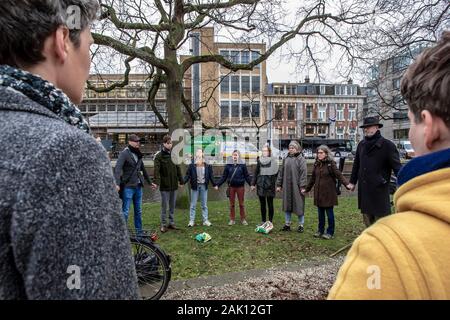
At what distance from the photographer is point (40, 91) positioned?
96 cm

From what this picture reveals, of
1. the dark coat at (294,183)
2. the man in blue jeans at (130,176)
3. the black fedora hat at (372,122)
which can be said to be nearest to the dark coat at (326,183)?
the dark coat at (294,183)

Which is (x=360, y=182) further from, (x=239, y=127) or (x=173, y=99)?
(x=239, y=127)

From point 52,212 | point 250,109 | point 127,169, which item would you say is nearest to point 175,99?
point 127,169

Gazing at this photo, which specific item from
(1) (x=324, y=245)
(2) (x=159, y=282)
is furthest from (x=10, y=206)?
(1) (x=324, y=245)

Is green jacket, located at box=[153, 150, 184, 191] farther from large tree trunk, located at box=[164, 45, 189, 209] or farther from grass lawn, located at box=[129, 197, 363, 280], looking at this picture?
large tree trunk, located at box=[164, 45, 189, 209]

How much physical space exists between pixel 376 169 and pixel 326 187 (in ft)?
5.22

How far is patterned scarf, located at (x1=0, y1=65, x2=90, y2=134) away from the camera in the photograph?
0.94m

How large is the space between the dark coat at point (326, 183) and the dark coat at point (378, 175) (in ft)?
4.07

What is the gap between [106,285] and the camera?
88 cm

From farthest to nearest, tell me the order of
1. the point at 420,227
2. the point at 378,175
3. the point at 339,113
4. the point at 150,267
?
1. the point at 339,113
2. the point at 378,175
3. the point at 150,267
4. the point at 420,227

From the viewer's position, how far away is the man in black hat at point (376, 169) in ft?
19.8

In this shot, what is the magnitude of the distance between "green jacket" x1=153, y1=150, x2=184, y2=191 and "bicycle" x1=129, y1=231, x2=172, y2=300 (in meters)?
4.04

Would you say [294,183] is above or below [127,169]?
below

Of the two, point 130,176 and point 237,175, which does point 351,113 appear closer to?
point 237,175
